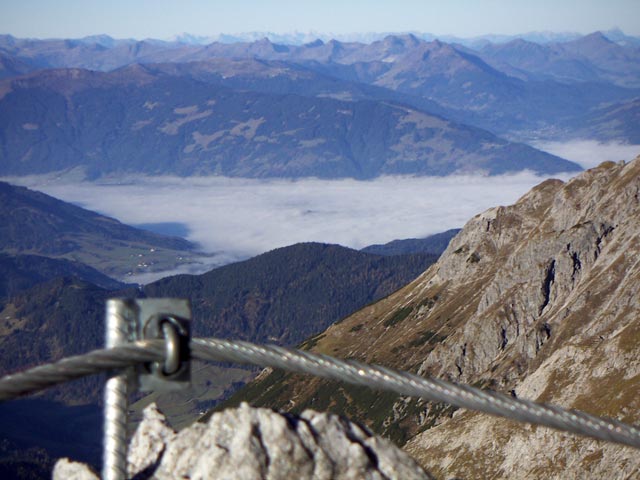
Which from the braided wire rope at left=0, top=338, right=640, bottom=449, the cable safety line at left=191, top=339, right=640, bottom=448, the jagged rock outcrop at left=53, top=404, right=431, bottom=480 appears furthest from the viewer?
the jagged rock outcrop at left=53, top=404, right=431, bottom=480

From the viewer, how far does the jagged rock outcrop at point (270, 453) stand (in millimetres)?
9430

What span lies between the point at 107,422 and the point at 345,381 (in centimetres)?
253

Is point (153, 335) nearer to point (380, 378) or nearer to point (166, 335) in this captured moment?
point (166, 335)

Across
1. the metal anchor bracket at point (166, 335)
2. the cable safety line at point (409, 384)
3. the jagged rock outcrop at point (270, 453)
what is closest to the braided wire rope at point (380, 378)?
the cable safety line at point (409, 384)

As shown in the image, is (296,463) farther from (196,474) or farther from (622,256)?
(622,256)

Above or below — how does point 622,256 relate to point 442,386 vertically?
below

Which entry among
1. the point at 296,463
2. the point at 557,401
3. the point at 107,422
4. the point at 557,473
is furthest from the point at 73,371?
the point at 557,401

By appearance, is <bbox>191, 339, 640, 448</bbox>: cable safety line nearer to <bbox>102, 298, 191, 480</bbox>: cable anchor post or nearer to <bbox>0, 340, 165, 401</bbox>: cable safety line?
<bbox>102, 298, 191, 480</bbox>: cable anchor post

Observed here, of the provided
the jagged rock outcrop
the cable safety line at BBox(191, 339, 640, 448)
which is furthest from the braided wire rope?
the jagged rock outcrop

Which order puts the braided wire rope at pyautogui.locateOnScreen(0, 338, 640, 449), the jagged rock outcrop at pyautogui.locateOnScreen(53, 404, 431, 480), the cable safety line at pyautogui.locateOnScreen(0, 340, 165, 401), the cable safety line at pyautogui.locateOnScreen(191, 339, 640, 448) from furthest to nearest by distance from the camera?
the jagged rock outcrop at pyautogui.locateOnScreen(53, 404, 431, 480)
the cable safety line at pyautogui.locateOnScreen(191, 339, 640, 448)
the braided wire rope at pyautogui.locateOnScreen(0, 338, 640, 449)
the cable safety line at pyautogui.locateOnScreen(0, 340, 165, 401)

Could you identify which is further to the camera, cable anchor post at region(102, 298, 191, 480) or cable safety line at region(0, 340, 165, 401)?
cable anchor post at region(102, 298, 191, 480)

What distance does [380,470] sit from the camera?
9.73 metres

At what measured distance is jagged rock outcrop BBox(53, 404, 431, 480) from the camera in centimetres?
943

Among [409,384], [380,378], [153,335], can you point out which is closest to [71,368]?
[153,335]
